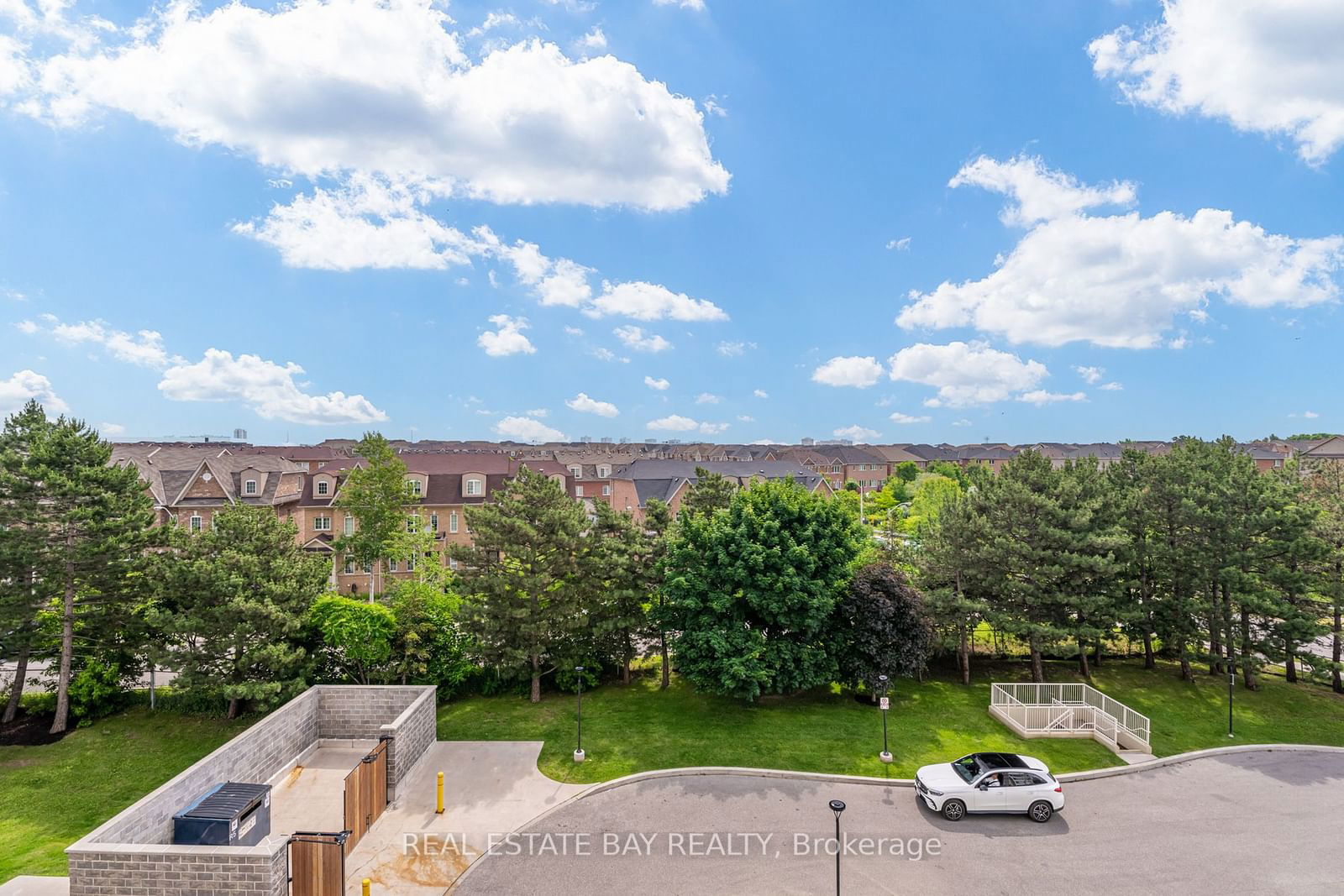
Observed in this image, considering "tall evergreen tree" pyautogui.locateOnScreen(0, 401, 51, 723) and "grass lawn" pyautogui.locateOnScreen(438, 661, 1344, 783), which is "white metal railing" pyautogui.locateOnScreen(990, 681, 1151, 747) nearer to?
"grass lawn" pyautogui.locateOnScreen(438, 661, 1344, 783)

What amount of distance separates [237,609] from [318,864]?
1051 cm

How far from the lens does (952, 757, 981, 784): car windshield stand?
1538 cm

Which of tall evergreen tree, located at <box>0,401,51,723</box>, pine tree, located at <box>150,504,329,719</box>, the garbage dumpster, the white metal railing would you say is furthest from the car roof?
tall evergreen tree, located at <box>0,401,51,723</box>

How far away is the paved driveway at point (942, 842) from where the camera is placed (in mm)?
12766

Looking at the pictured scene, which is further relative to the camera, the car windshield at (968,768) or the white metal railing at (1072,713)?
the white metal railing at (1072,713)

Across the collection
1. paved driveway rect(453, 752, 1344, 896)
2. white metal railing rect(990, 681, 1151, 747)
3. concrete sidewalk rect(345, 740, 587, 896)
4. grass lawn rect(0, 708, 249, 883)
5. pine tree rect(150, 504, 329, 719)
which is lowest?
grass lawn rect(0, 708, 249, 883)

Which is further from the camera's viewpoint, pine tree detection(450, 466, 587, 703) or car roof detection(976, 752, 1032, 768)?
pine tree detection(450, 466, 587, 703)

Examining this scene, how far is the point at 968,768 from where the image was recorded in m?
15.7

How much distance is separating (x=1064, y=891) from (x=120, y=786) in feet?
77.6

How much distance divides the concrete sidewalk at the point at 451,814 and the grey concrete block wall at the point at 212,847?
897mm

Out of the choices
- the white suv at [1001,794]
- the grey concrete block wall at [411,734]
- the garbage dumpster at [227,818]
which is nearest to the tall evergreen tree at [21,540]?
the garbage dumpster at [227,818]

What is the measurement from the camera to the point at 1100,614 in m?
22.3

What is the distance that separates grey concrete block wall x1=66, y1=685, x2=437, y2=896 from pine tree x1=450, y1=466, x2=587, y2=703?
359cm

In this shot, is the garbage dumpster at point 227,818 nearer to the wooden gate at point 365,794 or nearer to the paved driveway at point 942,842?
the wooden gate at point 365,794
